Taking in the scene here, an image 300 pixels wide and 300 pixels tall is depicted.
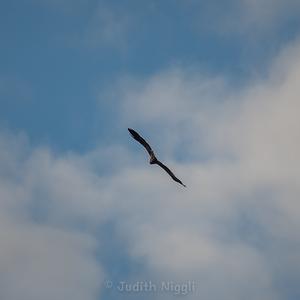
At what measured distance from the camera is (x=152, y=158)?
89.8 meters

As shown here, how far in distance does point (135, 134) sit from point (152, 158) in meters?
3.12

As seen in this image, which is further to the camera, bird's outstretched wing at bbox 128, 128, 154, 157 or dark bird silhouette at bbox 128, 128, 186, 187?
dark bird silhouette at bbox 128, 128, 186, 187

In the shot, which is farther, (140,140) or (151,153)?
(151,153)

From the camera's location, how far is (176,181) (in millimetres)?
89125

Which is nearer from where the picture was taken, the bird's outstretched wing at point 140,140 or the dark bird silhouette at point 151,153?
the bird's outstretched wing at point 140,140

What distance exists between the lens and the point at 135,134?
88000 mm

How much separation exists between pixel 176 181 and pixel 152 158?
3.00 metres

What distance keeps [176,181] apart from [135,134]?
561 cm

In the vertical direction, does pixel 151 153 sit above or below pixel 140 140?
below
